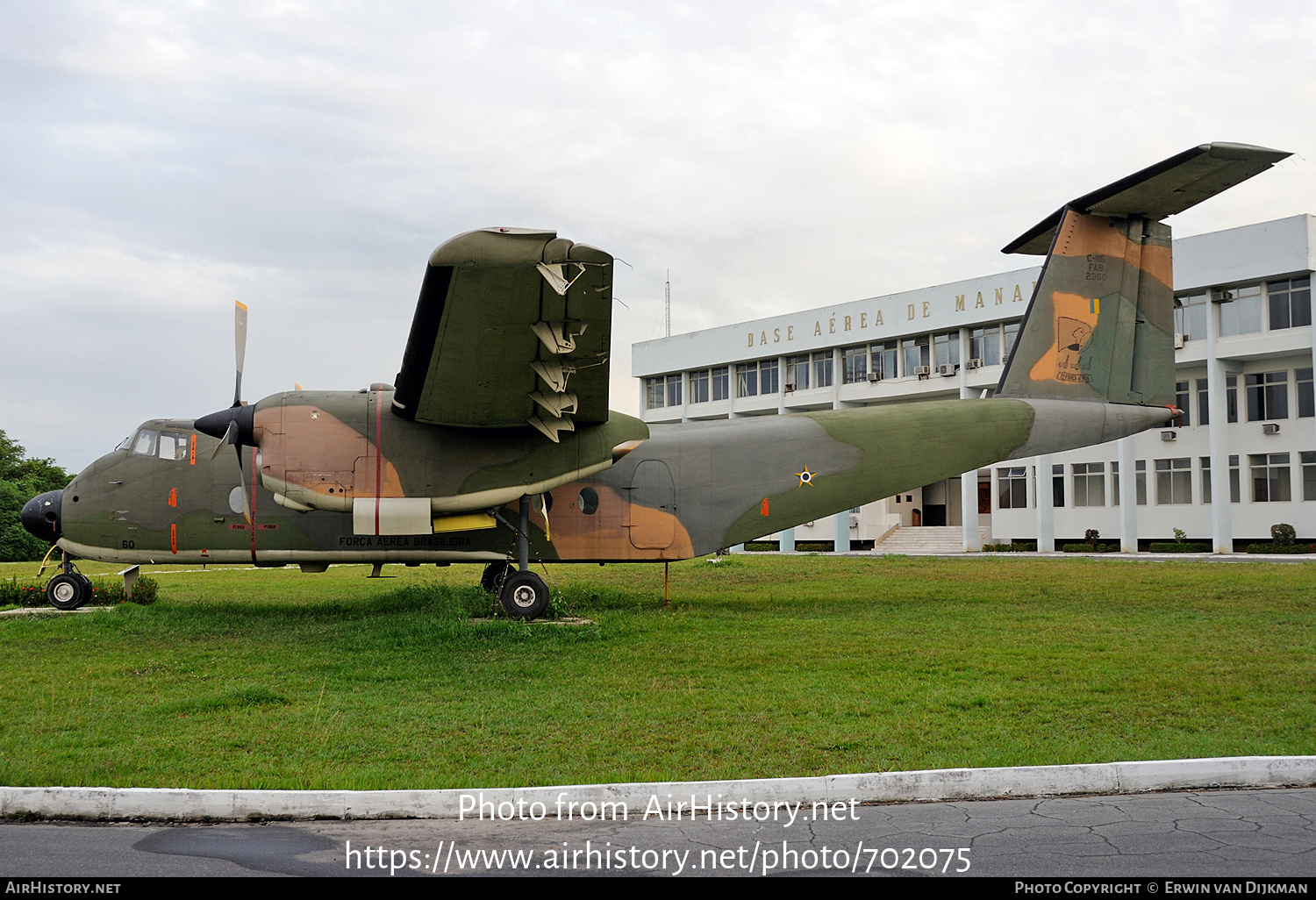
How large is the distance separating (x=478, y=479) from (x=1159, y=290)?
1257 centimetres

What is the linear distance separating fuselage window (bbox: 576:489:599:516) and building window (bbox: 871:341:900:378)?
37579mm

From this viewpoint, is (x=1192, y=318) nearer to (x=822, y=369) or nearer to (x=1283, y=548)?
(x=1283, y=548)

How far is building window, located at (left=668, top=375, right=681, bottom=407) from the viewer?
62.1m

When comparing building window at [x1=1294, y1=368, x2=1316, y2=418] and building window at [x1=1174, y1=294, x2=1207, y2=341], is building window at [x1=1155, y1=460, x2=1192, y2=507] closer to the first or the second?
building window at [x1=1294, y1=368, x2=1316, y2=418]

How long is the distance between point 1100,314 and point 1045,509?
1175 inches

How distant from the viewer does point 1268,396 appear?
38156 millimetres

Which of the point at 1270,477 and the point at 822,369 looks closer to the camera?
the point at 1270,477

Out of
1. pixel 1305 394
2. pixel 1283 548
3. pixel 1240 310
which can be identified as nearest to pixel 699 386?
pixel 1240 310

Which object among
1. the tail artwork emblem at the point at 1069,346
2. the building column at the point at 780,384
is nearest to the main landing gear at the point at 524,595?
the tail artwork emblem at the point at 1069,346

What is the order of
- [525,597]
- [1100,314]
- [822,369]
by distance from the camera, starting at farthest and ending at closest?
[822,369] → [1100,314] → [525,597]

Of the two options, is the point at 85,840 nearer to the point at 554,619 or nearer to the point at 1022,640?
the point at 554,619

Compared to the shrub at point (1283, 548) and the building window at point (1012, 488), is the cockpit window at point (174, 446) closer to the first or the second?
the shrub at point (1283, 548)
